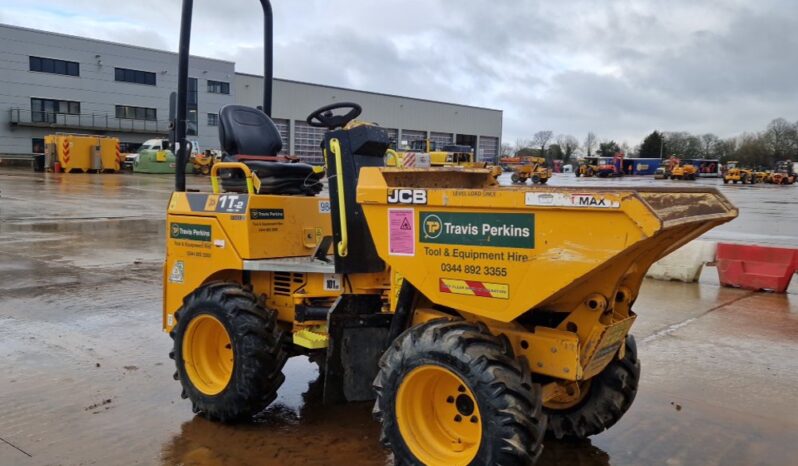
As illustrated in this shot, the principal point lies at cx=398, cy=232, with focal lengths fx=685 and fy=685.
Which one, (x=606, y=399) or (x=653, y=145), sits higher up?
(x=653, y=145)

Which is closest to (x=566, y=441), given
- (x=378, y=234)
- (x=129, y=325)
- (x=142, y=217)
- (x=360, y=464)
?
(x=360, y=464)

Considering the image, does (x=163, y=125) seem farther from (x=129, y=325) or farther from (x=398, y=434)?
(x=398, y=434)

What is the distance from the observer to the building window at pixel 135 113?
52.1 metres

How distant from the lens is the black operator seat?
15.3ft

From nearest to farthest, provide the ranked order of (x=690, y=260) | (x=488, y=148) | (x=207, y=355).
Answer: (x=207, y=355) < (x=690, y=260) < (x=488, y=148)

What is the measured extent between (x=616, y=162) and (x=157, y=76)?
41045mm

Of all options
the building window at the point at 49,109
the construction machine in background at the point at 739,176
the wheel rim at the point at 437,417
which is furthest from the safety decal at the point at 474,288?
the construction machine in background at the point at 739,176

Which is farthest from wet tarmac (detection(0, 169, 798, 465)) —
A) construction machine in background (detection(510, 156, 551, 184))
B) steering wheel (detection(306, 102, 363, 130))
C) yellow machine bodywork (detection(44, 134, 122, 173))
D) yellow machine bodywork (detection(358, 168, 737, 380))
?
construction machine in background (detection(510, 156, 551, 184))

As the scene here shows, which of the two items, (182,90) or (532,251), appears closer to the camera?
(532,251)

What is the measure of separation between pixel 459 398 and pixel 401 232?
85 centimetres

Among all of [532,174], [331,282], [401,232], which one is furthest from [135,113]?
[401,232]

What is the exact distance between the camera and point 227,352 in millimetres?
4516

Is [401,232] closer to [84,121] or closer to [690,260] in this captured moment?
[690,260]

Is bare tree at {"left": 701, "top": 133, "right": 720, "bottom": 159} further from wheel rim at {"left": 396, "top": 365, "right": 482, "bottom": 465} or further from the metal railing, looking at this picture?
wheel rim at {"left": 396, "top": 365, "right": 482, "bottom": 465}
